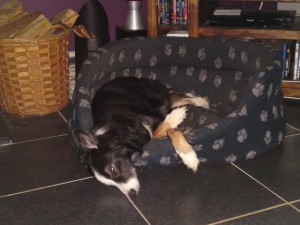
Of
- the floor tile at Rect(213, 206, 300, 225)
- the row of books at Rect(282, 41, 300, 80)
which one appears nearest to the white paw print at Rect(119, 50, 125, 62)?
the row of books at Rect(282, 41, 300, 80)

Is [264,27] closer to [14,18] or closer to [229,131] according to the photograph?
[229,131]

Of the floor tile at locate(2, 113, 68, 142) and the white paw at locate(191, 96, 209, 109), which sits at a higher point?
the white paw at locate(191, 96, 209, 109)

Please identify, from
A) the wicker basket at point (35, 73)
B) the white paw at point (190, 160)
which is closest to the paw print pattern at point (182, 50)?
the wicker basket at point (35, 73)

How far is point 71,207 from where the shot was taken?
213cm

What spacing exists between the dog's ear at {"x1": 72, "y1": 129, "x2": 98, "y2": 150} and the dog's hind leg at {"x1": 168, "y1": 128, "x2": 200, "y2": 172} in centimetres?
42

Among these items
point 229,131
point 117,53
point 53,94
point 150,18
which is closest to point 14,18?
point 53,94

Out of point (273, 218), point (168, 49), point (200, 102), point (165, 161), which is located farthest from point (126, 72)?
point (273, 218)

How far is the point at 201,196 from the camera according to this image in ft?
7.19

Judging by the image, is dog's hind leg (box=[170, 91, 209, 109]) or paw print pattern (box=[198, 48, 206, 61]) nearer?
dog's hind leg (box=[170, 91, 209, 109])

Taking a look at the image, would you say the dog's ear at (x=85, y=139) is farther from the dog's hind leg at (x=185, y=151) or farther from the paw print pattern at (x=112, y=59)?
the paw print pattern at (x=112, y=59)

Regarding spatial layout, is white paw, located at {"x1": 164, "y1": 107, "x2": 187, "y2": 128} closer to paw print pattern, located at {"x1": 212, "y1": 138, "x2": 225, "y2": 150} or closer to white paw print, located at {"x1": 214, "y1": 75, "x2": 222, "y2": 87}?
paw print pattern, located at {"x1": 212, "y1": 138, "x2": 225, "y2": 150}

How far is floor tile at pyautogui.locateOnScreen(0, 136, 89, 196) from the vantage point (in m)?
2.38

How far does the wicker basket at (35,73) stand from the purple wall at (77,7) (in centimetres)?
72

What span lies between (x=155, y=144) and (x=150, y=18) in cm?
168
